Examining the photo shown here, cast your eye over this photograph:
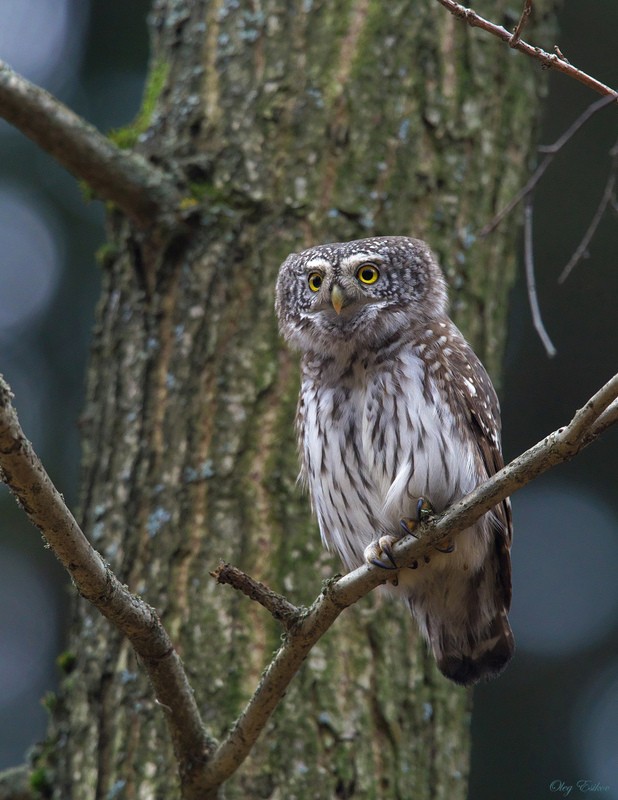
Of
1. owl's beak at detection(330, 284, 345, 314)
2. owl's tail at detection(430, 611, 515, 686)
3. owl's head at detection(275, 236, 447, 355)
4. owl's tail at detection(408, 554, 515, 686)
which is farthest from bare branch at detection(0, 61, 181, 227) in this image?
owl's tail at detection(430, 611, 515, 686)

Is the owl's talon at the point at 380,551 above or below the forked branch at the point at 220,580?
above

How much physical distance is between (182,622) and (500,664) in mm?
1079

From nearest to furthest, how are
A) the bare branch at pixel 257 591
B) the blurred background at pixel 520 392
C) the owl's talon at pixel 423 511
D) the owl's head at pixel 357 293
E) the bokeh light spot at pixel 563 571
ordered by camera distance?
the bare branch at pixel 257 591, the owl's talon at pixel 423 511, the owl's head at pixel 357 293, the blurred background at pixel 520 392, the bokeh light spot at pixel 563 571

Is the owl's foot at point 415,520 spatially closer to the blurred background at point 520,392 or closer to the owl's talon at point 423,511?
the owl's talon at point 423,511

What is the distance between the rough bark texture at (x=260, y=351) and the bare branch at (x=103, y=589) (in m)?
0.55

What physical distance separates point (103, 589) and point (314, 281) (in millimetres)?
1631

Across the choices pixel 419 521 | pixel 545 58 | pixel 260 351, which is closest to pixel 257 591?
pixel 419 521

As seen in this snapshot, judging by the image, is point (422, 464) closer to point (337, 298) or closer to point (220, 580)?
point (337, 298)

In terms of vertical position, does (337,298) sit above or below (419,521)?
above

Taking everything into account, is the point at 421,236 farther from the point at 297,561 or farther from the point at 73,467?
the point at 73,467

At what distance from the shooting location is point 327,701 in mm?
3055

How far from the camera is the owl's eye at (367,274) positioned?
338cm

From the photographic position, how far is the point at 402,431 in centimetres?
305

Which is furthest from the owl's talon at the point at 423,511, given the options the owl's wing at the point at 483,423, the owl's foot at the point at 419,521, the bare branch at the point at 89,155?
the bare branch at the point at 89,155
